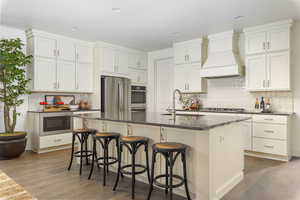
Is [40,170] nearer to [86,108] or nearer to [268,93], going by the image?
[86,108]

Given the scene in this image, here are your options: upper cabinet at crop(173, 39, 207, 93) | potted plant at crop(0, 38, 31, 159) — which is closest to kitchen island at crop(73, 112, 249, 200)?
potted plant at crop(0, 38, 31, 159)

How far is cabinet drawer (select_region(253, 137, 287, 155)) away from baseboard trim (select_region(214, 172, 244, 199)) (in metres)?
1.37

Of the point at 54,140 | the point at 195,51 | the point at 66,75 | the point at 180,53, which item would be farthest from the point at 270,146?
the point at 66,75

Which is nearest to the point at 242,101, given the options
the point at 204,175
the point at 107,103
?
the point at 204,175

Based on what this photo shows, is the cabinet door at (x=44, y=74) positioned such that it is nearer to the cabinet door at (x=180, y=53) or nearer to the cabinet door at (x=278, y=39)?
the cabinet door at (x=180, y=53)

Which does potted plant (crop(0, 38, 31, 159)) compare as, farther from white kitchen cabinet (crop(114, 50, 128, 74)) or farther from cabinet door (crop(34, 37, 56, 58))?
white kitchen cabinet (crop(114, 50, 128, 74))

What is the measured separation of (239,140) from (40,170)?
3.16 m

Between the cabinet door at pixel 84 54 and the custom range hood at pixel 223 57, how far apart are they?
304 centimetres

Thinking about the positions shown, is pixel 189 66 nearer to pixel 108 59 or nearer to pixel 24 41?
pixel 108 59

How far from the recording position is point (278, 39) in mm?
3998

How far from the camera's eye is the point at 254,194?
95.6 inches

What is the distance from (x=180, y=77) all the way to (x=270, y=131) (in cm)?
256

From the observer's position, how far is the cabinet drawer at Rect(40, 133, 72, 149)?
4379 millimetres

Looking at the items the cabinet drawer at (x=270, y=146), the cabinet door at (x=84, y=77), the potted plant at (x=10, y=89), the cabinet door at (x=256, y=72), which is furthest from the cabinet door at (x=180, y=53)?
the potted plant at (x=10, y=89)
